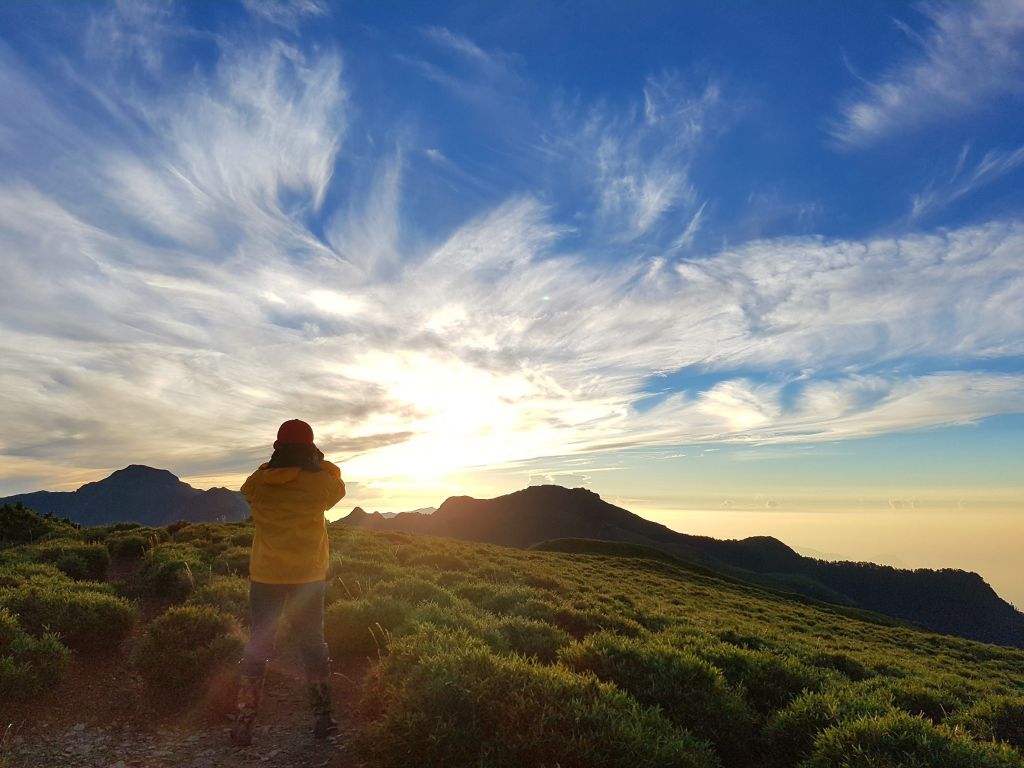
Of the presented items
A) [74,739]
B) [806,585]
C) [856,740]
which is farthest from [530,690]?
[806,585]

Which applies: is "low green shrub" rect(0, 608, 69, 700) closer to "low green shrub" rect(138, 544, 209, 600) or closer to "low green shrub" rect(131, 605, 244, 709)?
"low green shrub" rect(131, 605, 244, 709)

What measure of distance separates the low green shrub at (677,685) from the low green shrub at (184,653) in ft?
18.0

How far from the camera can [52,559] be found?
49.7 feet

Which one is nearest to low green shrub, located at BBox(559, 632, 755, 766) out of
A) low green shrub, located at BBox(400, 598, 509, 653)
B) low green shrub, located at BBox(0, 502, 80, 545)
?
low green shrub, located at BBox(400, 598, 509, 653)

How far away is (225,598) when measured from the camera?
11172mm

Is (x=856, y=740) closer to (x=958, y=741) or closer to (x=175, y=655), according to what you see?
(x=958, y=741)

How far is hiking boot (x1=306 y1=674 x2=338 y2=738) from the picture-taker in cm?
675

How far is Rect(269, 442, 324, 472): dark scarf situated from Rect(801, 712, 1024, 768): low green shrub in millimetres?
6784

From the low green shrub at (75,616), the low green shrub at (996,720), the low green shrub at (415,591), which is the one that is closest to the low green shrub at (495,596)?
the low green shrub at (415,591)

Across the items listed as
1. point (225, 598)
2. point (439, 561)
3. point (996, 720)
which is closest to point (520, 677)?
point (225, 598)

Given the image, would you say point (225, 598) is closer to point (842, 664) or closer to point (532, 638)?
point (532, 638)

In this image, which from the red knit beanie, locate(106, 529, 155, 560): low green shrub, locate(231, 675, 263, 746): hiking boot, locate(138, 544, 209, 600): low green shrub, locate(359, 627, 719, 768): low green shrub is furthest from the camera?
locate(106, 529, 155, 560): low green shrub

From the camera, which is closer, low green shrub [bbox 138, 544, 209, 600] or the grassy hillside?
the grassy hillside

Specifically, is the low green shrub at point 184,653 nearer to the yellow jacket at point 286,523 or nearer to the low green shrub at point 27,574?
the yellow jacket at point 286,523
